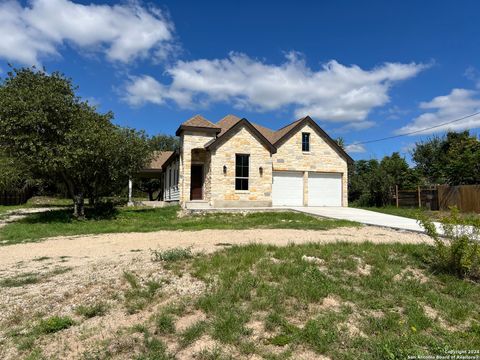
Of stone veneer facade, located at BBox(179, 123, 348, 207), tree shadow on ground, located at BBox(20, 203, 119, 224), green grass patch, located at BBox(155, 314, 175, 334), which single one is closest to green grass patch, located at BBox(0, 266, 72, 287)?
green grass patch, located at BBox(155, 314, 175, 334)

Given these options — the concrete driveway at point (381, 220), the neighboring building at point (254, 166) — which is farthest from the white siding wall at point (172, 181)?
the concrete driveway at point (381, 220)

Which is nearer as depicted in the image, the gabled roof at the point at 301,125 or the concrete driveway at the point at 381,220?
the concrete driveway at the point at 381,220

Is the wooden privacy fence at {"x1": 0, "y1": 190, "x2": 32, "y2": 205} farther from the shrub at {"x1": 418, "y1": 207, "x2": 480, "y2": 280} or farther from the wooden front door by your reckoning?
the shrub at {"x1": 418, "y1": 207, "x2": 480, "y2": 280}

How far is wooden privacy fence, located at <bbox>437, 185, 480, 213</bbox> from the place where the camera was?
20.4 m

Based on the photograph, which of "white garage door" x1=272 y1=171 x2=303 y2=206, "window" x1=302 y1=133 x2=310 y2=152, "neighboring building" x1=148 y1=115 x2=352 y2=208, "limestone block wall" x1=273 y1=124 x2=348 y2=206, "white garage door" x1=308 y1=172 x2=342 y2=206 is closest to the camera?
"neighboring building" x1=148 y1=115 x2=352 y2=208

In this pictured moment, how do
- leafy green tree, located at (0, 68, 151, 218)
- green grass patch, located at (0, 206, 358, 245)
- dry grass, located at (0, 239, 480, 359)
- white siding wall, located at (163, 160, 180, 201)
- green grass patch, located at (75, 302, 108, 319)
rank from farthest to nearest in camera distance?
white siding wall, located at (163, 160, 180, 201) → leafy green tree, located at (0, 68, 151, 218) → green grass patch, located at (0, 206, 358, 245) → green grass patch, located at (75, 302, 108, 319) → dry grass, located at (0, 239, 480, 359)

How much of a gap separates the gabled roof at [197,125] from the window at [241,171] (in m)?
2.58

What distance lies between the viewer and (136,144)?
19531 millimetres

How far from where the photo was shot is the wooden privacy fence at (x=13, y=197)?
33.8m

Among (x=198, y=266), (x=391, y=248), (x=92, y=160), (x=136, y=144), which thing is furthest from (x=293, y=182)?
(x=198, y=266)

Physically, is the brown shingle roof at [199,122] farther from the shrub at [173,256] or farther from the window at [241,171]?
the shrub at [173,256]

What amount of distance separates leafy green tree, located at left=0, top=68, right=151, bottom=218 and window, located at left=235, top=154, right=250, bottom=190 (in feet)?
19.0

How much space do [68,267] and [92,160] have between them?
1136 centimetres

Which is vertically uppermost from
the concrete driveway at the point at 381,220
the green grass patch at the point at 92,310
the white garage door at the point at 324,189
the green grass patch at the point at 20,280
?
the white garage door at the point at 324,189
